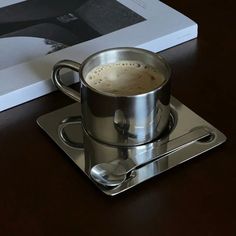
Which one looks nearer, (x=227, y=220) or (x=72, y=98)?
(x=227, y=220)

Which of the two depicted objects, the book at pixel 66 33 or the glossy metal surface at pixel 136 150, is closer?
the glossy metal surface at pixel 136 150

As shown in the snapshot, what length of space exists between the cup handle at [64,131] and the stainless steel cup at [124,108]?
0.02 m

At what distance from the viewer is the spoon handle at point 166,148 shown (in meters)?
0.56

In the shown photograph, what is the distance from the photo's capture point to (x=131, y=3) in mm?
827

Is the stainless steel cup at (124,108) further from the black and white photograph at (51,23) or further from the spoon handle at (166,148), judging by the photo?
the black and white photograph at (51,23)

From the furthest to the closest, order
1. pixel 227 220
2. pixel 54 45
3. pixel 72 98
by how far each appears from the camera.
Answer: pixel 54 45 → pixel 72 98 → pixel 227 220

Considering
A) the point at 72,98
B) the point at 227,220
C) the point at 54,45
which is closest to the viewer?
the point at 227,220

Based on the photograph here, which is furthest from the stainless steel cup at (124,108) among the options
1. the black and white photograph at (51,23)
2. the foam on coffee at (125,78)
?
the black and white photograph at (51,23)

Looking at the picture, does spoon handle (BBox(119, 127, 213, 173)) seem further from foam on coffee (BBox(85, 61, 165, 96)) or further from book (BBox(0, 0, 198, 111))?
book (BBox(0, 0, 198, 111))

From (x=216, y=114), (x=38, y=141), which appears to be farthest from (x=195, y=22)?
(x=38, y=141)

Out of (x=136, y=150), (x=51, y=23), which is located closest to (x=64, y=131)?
(x=136, y=150)

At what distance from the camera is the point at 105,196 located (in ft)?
1.76

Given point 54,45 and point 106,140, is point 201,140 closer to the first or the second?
point 106,140

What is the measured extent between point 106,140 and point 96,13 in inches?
11.2
